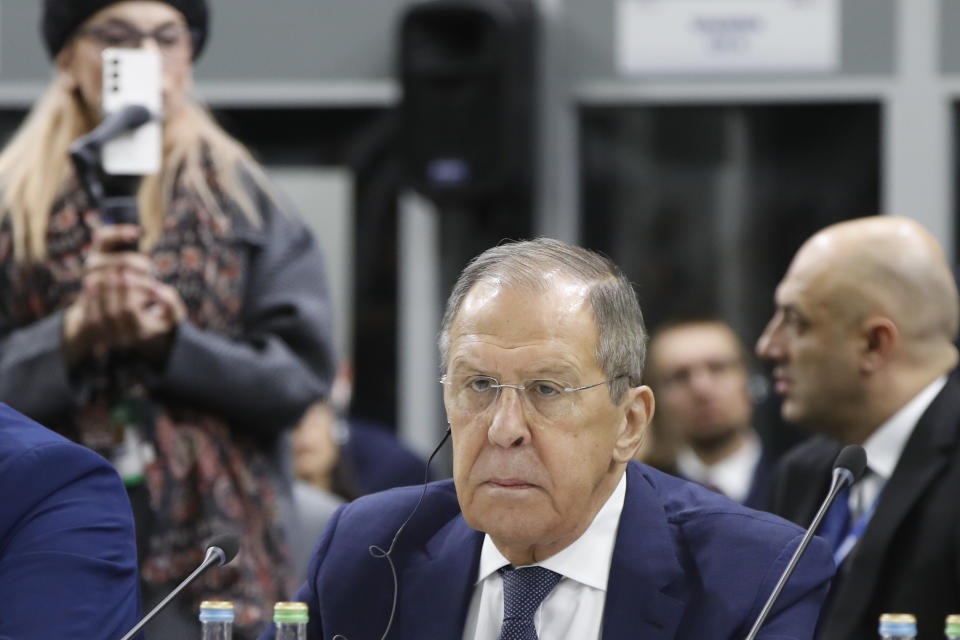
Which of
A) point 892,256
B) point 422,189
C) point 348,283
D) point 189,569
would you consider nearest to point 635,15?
point 422,189

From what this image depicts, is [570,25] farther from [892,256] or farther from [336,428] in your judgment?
[892,256]

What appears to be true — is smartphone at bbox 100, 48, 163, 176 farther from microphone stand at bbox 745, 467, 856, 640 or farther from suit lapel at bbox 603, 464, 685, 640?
microphone stand at bbox 745, 467, 856, 640

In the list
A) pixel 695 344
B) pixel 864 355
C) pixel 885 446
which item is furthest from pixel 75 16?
pixel 695 344

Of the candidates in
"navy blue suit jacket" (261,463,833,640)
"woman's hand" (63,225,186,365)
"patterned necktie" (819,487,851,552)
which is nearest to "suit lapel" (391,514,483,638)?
"navy blue suit jacket" (261,463,833,640)

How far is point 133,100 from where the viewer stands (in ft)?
10.4

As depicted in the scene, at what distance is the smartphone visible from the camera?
3.15 metres

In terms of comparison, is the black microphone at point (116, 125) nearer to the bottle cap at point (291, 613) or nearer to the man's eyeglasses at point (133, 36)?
the man's eyeglasses at point (133, 36)

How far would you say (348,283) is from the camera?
695 centimetres

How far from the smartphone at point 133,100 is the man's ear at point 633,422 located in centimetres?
120

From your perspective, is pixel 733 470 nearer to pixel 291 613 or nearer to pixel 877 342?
pixel 877 342

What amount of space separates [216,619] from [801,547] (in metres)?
0.80

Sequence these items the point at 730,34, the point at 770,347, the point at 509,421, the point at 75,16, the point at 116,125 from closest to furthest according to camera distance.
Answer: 1. the point at 509,421
2. the point at 116,125
3. the point at 75,16
4. the point at 770,347
5. the point at 730,34

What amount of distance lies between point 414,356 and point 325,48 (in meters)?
1.35

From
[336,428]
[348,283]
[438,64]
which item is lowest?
[336,428]
